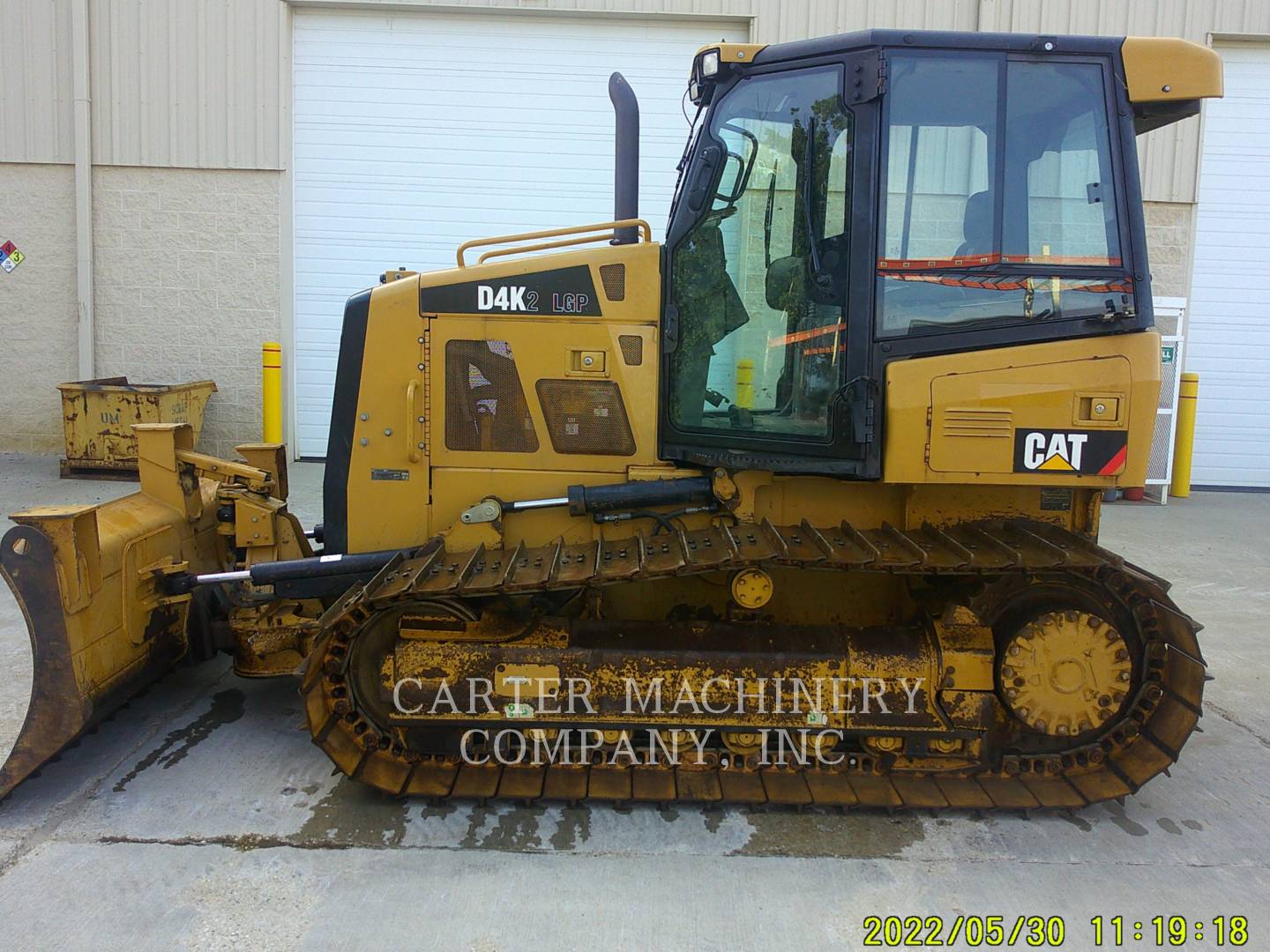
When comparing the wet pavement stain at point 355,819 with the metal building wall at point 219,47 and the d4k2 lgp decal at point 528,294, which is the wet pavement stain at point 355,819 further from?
the metal building wall at point 219,47

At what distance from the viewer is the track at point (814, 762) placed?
3.40 metres

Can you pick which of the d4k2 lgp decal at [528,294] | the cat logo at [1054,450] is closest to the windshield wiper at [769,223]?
the d4k2 lgp decal at [528,294]

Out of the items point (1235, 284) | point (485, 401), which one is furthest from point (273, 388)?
point (1235, 284)

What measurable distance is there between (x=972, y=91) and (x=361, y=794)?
367 cm

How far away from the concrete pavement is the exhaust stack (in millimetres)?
2570

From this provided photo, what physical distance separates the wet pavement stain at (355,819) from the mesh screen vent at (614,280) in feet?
7.34

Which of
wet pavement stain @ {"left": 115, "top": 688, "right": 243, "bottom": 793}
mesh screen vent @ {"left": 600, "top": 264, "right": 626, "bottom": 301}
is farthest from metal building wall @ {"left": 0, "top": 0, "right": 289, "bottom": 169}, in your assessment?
mesh screen vent @ {"left": 600, "top": 264, "right": 626, "bottom": 301}

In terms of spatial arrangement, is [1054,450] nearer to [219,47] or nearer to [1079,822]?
[1079,822]

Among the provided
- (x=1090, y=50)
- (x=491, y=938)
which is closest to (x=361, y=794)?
(x=491, y=938)

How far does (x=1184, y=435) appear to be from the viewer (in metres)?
11.1

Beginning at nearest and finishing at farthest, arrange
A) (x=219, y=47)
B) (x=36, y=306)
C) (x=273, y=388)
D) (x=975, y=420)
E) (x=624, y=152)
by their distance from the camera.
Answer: (x=975, y=420) → (x=624, y=152) → (x=219, y=47) → (x=273, y=388) → (x=36, y=306)

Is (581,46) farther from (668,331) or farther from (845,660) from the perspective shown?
(845,660)

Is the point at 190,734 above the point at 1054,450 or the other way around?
the other way around

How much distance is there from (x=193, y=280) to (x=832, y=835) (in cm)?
1053
